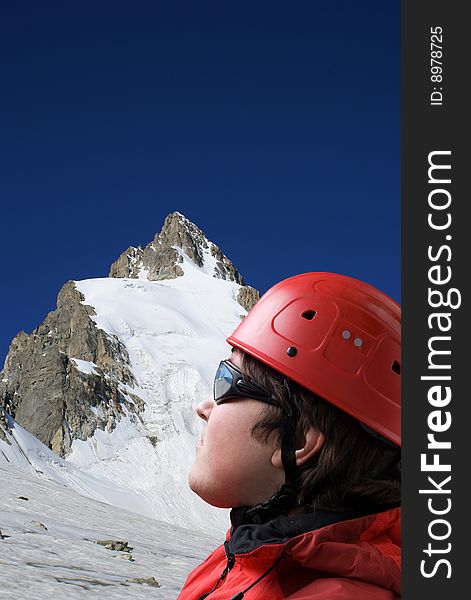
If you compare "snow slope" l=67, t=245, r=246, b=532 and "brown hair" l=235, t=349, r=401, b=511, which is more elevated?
"snow slope" l=67, t=245, r=246, b=532

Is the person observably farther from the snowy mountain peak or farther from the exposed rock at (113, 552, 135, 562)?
the snowy mountain peak

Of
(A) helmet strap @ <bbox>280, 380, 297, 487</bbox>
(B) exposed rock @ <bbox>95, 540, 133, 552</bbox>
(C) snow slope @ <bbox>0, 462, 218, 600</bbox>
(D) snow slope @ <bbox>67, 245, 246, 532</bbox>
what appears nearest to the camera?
(A) helmet strap @ <bbox>280, 380, 297, 487</bbox>

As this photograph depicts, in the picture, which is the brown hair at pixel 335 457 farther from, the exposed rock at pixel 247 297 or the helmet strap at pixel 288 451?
the exposed rock at pixel 247 297

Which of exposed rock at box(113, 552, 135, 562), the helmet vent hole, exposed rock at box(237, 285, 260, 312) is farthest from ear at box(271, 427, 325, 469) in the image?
exposed rock at box(237, 285, 260, 312)

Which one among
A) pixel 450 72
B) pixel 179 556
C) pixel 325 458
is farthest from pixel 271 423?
pixel 179 556

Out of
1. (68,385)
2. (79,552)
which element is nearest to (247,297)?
(68,385)

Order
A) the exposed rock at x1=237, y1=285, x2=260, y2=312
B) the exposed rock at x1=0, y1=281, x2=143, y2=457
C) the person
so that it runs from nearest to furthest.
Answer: the person
the exposed rock at x1=0, y1=281, x2=143, y2=457
the exposed rock at x1=237, y1=285, x2=260, y2=312

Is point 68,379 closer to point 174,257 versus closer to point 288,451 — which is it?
point 174,257
